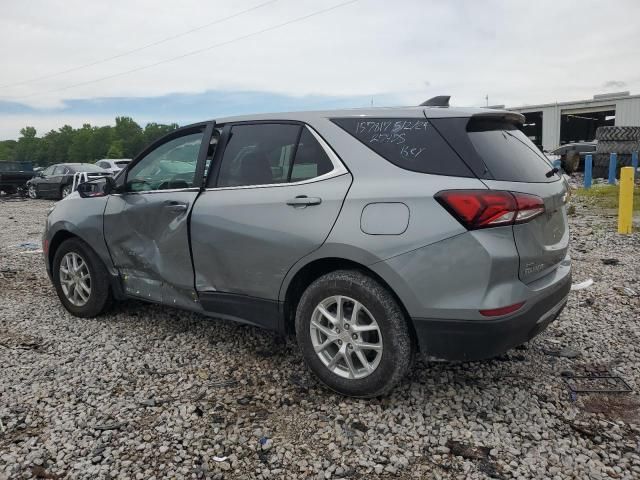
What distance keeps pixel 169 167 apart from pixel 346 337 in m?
2.03

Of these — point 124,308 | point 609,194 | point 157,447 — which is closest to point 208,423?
point 157,447

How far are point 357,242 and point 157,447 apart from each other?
150 centimetres

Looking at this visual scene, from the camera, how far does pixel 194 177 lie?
3748mm

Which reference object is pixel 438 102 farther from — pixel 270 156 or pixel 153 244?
pixel 153 244

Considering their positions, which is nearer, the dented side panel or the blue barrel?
the dented side panel

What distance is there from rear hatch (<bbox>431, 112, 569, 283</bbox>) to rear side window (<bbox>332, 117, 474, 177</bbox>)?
0.19ft

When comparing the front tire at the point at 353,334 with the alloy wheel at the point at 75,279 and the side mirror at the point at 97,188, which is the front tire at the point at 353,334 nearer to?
the side mirror at the point at 97,188

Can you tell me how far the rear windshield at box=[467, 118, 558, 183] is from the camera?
2.81 m

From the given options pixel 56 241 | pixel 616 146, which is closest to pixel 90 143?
pixel 616 146

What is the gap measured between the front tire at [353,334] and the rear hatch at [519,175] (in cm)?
74

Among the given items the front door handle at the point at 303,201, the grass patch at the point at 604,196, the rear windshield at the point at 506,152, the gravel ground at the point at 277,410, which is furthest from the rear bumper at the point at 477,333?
the grass patch at the point at 604,196

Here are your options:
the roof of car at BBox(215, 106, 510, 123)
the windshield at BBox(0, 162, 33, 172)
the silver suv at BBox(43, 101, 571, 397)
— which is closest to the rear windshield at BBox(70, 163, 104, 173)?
the windshield at BBox(0, 162, 33, 172)

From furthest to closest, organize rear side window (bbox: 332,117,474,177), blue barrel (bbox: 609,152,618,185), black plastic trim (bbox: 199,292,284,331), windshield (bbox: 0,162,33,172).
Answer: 1. windshield (bbox: 0,162,33,172)
2. blue barrel (bbox: 609,152,618,185)
3. black plastic trim (bbox: 199,292,284,331)
4. rear side window (bbox: 332,117,474,177)

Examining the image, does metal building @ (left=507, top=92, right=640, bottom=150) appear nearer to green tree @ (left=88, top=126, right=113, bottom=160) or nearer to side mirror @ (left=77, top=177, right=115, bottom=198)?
side mirror @ (left=77, top=177, right=115, bottom=198)
